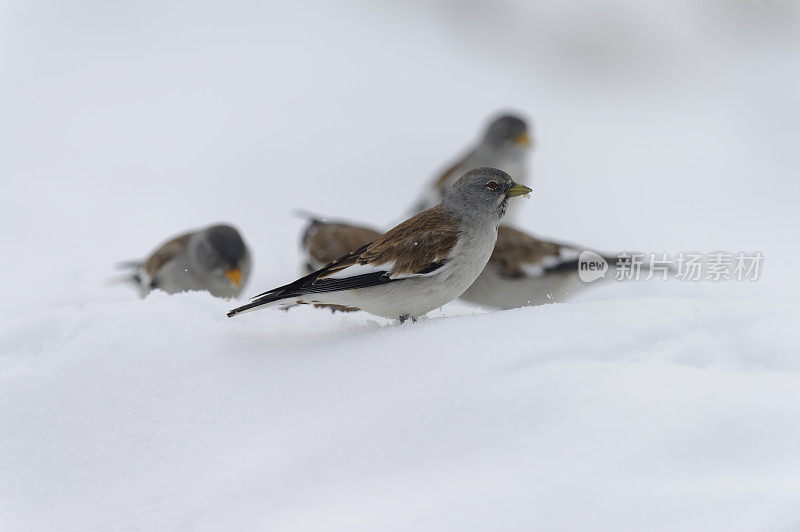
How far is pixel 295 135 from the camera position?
12312 millimetres

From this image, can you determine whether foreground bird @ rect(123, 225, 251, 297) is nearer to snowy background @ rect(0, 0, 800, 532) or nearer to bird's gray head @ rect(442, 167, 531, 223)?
snowy background @ rect(0, 0, 800, 532)

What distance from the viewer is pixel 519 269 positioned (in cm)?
660

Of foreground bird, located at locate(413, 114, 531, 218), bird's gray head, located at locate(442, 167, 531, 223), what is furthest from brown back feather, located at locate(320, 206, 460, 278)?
foreground bird, located at locate(413, 114, 531, 218)

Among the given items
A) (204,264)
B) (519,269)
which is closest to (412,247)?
(519,269)

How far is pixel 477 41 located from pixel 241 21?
3899mm

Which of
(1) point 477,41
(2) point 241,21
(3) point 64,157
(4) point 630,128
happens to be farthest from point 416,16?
(3) point 64,157

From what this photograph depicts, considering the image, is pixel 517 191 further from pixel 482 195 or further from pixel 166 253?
pixel 166 253

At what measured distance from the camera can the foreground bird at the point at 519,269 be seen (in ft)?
21.7

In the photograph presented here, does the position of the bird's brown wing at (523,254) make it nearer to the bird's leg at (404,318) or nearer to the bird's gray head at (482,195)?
the bird's gray head at (482,195)

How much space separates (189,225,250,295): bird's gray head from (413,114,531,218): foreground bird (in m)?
2.98

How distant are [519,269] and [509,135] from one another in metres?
3.08

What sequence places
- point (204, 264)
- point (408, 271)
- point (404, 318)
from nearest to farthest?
point (408, 271) < point (404, 318) < point (204, 264)

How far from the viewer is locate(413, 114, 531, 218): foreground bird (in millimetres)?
9359

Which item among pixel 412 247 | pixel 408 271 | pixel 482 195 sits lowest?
pixel 408 271
